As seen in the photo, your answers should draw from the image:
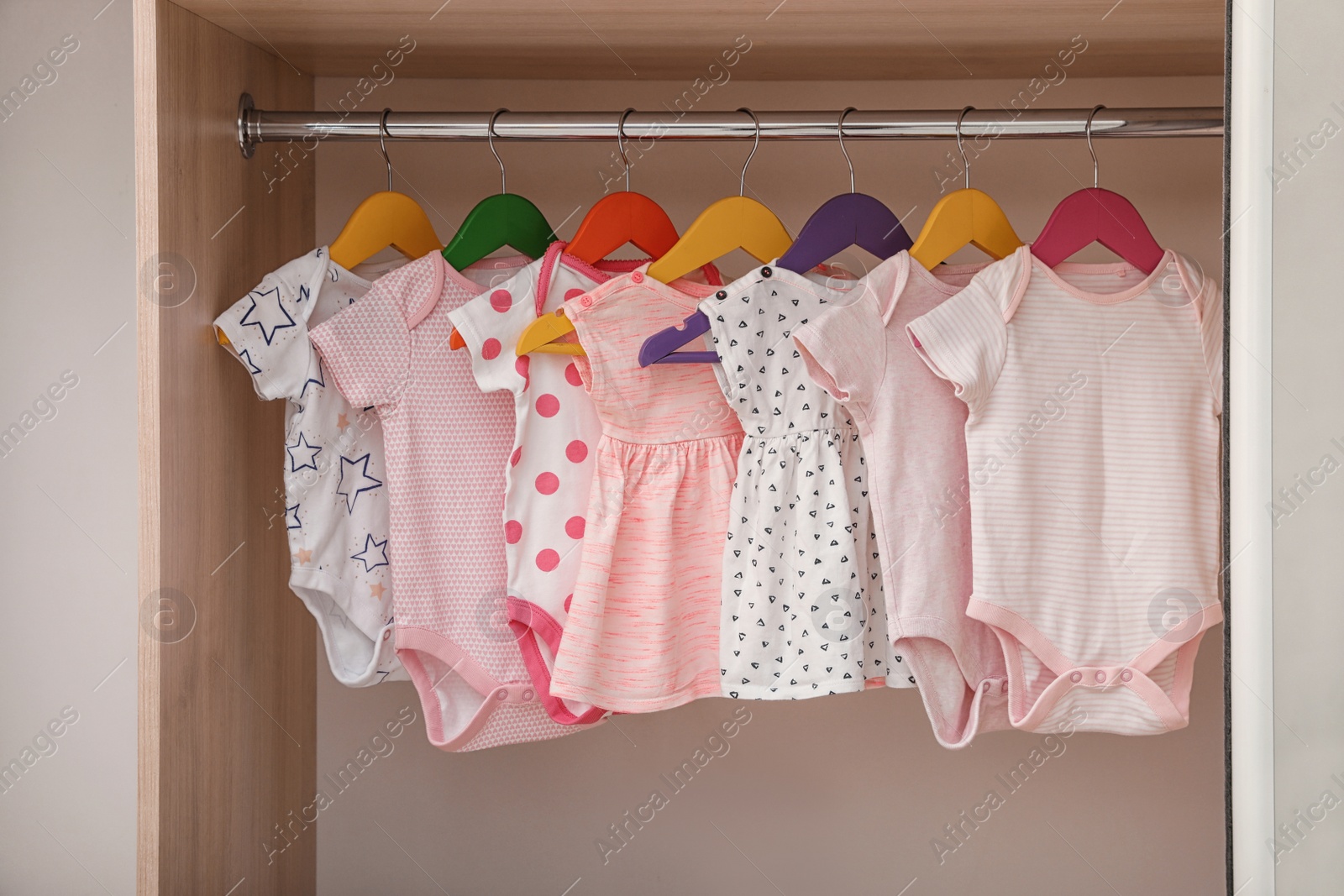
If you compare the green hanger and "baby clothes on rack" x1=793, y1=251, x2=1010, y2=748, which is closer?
"baby clothes on rack" x1=793, y1=251, x2=1010, y2=748

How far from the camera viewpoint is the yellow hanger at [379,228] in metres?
1.21

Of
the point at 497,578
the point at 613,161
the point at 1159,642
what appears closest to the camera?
the point at 1159,642

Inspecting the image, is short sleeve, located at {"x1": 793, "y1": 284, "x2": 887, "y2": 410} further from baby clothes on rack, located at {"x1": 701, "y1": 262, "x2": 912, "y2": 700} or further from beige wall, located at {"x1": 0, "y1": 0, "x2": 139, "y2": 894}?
beige wall, located at {"x1": 0, "y1": 0, "x2": 139, "y2": 894}

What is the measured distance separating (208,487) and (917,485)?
0.88 m

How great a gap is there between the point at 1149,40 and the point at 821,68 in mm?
432

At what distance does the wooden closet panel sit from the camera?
107 centimetres

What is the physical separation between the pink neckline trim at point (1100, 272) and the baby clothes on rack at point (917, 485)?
4.3 inches

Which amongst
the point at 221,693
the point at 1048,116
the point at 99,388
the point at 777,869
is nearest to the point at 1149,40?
the point at 1048,116

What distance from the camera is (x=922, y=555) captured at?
1.09 metres

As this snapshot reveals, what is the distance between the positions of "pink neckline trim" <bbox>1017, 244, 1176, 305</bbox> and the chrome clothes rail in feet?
0.54

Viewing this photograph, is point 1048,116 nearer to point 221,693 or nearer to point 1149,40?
point 1149,40

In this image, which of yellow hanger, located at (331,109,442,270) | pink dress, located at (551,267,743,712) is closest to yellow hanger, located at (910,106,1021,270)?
pink dress, located at (551,267,743,712)

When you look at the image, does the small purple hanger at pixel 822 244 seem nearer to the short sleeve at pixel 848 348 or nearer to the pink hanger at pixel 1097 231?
the short sleeve at pixel 848 348

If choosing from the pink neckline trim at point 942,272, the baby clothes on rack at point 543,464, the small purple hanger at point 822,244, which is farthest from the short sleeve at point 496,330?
→ the pink neckline trim at point 942,272
